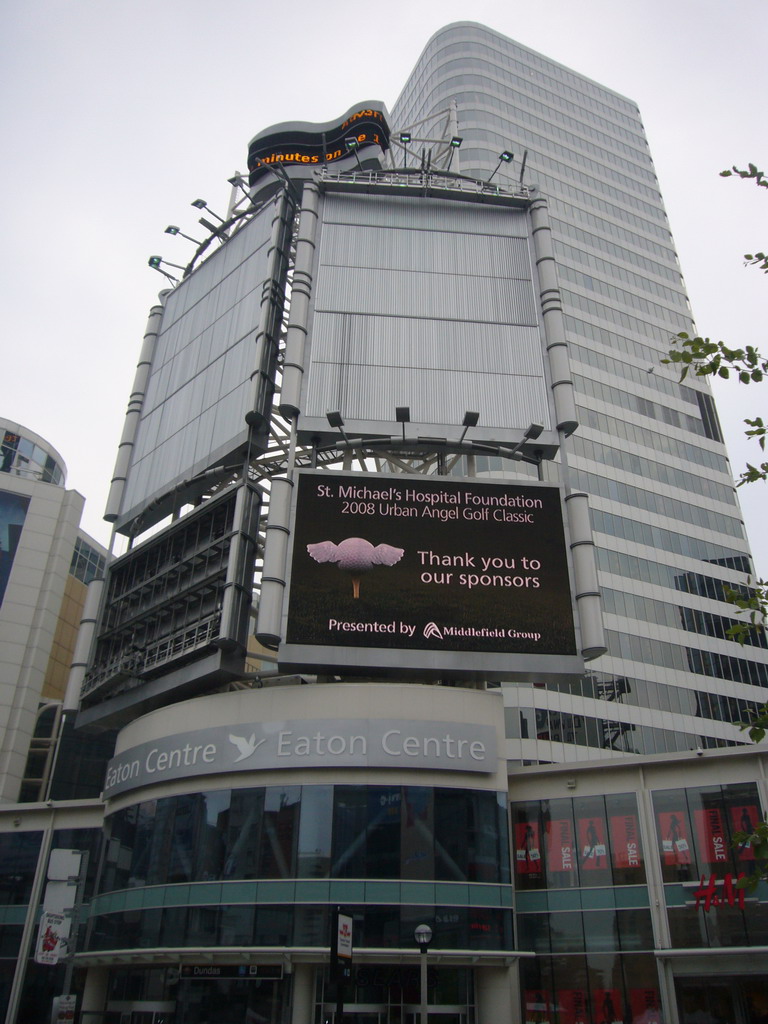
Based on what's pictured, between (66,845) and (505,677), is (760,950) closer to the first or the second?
(505,677)

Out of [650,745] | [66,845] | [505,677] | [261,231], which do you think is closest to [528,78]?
[261,231]

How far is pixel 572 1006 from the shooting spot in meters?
30.7

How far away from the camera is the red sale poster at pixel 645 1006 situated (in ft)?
96.6

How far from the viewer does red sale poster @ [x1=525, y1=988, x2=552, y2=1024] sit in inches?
1219

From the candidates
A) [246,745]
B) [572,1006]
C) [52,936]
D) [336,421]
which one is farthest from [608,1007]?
[336,421]

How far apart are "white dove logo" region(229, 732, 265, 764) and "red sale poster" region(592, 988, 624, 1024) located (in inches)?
590

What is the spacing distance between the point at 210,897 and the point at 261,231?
117 feet

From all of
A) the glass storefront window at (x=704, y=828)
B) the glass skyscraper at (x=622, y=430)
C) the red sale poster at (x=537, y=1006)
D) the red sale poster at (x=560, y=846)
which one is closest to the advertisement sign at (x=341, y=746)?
the red sale poster at (x=560, y=846)

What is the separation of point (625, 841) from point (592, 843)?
126cm

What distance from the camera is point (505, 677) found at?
34.4 metres

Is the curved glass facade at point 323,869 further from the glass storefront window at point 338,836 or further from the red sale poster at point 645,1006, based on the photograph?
the red sale poster at point 645,1006

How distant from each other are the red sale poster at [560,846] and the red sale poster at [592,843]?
392mm

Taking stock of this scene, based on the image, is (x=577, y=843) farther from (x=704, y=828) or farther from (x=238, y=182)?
(x=238, y=182)

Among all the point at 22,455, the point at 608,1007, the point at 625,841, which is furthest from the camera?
the point at 22,455
